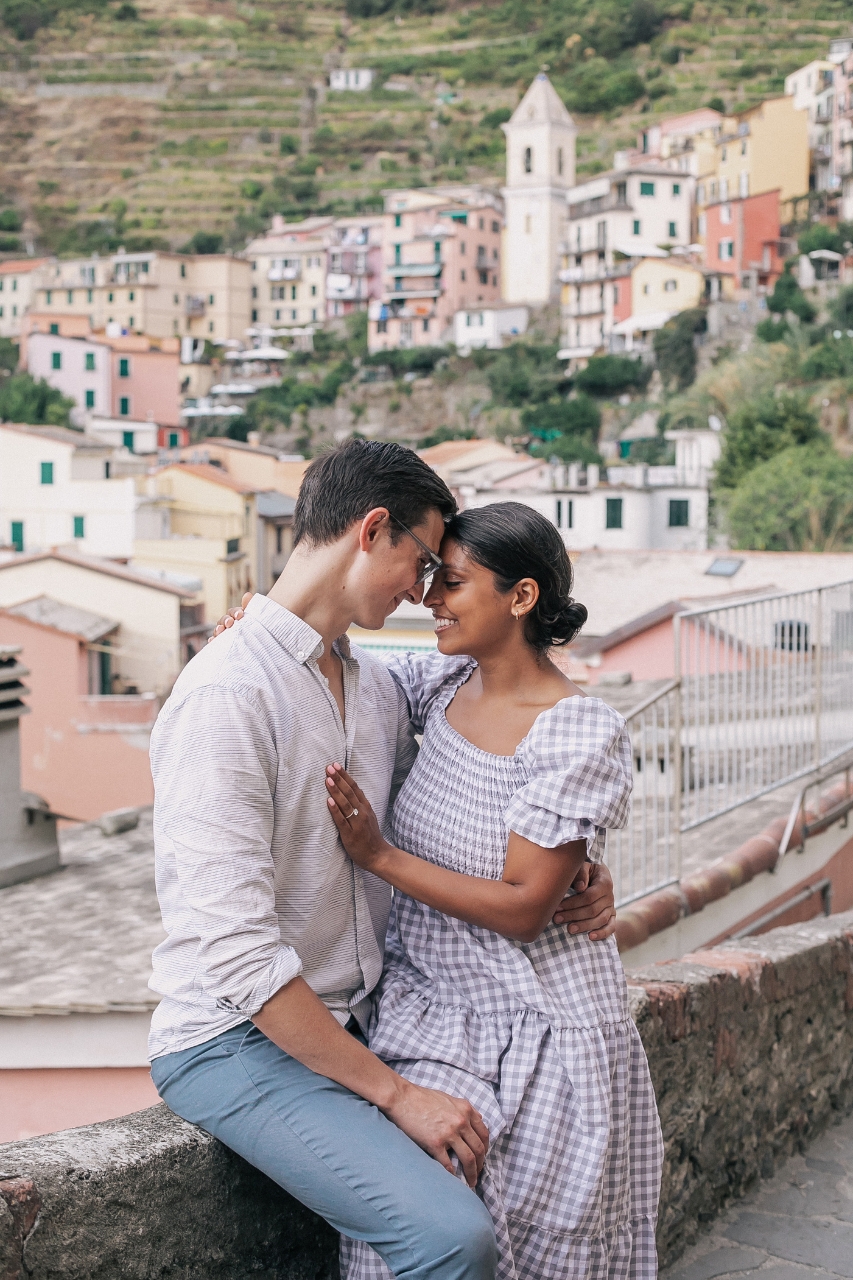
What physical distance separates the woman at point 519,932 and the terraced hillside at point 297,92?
8340cm

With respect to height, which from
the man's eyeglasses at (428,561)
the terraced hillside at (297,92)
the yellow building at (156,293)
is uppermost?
the terraced hillside at (297,92)

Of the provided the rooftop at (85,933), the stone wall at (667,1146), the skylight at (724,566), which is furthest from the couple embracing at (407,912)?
the skylight at (724,566)

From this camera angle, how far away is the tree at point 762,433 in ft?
125

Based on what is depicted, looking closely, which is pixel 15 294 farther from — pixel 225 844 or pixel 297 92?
pixel 225 844

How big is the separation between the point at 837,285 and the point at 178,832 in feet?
178

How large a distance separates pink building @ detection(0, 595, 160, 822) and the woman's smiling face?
17.1 metres

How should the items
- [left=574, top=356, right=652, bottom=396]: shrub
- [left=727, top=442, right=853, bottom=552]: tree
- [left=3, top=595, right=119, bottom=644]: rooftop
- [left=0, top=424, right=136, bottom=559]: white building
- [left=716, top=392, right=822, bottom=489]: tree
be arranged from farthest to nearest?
1. [left=574, top=356, right=652, bottom=396]: shrub
2. [left=716, top=392, right=822, bottom=489]: tree
3. [left=0, top=424, right=136, bottom=559]: white building
4. [left=727, top=442, right=853, bottom=552]: tree
5. [left=3, top=595, right=119, bottom=644]: rooftop

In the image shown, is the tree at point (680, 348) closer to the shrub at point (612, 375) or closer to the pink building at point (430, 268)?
the shrub at point (612, 375)

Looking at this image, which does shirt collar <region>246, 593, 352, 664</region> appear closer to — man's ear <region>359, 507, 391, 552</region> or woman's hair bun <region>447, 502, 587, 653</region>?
man's ear <region>359, 507, 391, 552</region>

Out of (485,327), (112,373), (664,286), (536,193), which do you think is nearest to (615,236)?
(664,286)

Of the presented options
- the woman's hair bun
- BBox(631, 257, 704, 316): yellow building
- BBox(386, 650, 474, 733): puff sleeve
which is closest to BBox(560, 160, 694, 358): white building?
BBox(631, 257, 704, 316): yellow building

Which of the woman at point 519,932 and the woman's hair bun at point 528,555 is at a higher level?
the woman's hair bun at point 528,555

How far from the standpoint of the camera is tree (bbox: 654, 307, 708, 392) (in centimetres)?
5272

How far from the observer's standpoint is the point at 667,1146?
2.51 metres
